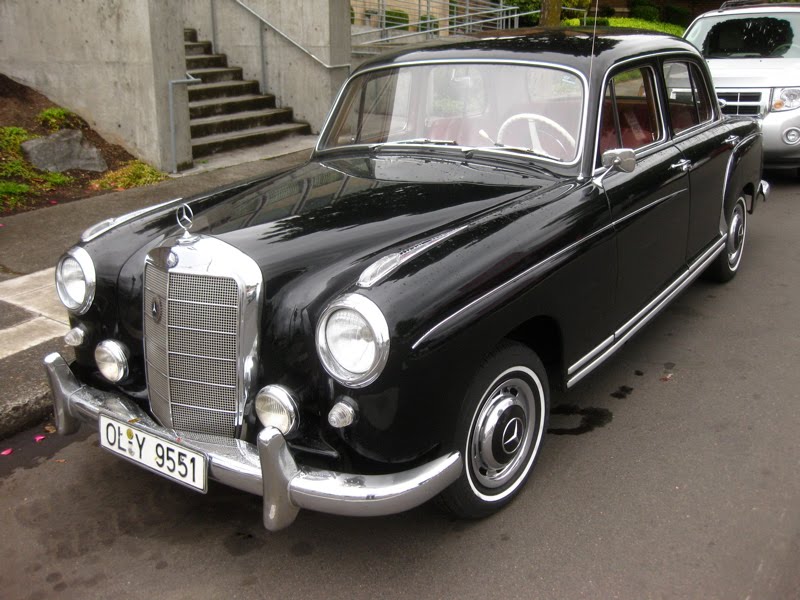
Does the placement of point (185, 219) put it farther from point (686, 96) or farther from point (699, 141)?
point (686, 96)

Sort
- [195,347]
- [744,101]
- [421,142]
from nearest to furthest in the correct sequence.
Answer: [195,347], [421,142], [744,101]

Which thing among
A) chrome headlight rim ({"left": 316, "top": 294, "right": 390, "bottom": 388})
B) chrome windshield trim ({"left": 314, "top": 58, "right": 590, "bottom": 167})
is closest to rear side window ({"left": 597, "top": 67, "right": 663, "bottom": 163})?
chrome windshield trim ({"left": 314, "top": 58, "right": 590, "bottom": 167})

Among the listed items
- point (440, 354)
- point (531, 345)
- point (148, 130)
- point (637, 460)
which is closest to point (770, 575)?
point (637, 460)

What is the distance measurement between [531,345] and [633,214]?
0.92 metres

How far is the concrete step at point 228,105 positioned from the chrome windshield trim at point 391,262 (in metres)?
7.24

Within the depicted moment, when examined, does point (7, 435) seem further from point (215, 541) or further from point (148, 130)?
point (148, 130)

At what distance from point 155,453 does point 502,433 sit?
50.9 inches

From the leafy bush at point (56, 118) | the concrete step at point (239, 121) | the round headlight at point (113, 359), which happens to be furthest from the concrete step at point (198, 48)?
the round headlight at point (113, 359)

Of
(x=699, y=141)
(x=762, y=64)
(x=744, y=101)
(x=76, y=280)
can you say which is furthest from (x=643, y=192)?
(x=762, y=64)

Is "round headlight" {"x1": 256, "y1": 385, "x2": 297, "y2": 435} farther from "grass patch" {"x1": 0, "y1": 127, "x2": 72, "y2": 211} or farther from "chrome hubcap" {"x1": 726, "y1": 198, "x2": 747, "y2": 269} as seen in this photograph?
"grass patch" {"x1": 0, "y1": 127, "x2": 72, "y2": 211}

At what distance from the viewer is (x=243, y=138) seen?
9320 mm

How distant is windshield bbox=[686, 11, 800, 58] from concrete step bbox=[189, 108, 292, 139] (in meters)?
5.23

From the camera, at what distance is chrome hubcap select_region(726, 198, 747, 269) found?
5.42m

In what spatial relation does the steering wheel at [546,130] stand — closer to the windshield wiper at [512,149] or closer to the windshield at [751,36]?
the windshield wiper at [512,149]
